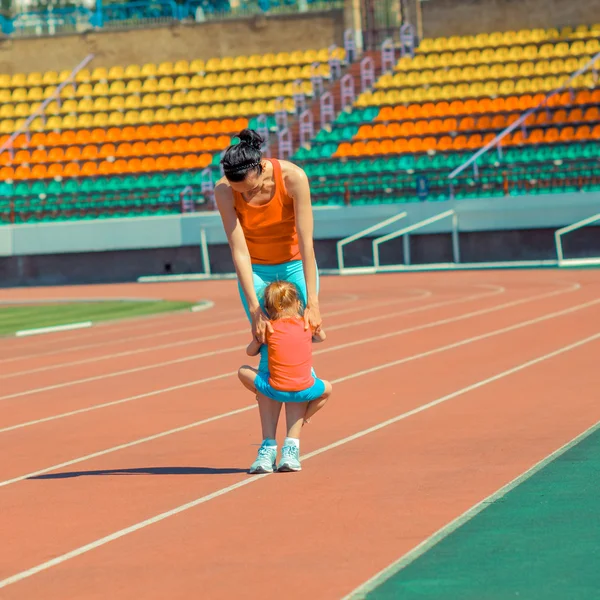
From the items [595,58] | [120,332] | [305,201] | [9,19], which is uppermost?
[9,19]

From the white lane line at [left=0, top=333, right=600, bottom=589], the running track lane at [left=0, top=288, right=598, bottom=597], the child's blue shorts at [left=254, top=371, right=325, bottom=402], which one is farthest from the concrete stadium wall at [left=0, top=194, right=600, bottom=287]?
the child's blue shorts at [left=254, top=371, right=325, bottom=402]

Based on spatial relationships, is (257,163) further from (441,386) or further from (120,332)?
(120,332)

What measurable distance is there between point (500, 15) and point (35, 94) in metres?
13.5

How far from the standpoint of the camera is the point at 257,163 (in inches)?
296

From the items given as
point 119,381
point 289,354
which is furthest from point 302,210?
point 119,381

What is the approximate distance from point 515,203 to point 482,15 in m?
10.2

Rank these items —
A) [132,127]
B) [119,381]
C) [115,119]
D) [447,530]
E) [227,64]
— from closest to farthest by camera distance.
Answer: [447,530] → [119,381] → [132,127] → [115,119] → [227,64]

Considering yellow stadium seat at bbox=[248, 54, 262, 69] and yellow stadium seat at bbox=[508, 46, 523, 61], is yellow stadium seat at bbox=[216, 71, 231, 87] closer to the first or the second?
yellow stadium seat at bbox=[248, 54, 262, 69]

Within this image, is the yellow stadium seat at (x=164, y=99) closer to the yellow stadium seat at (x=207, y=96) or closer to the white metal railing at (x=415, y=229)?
the yellow stadium seat at (x=207, y=96)

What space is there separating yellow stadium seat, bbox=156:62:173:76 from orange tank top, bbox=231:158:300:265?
34.1 metres

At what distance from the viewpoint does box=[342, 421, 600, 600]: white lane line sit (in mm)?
5238

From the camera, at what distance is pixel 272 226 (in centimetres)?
776

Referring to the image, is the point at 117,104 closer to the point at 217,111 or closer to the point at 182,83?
the point at 182,83

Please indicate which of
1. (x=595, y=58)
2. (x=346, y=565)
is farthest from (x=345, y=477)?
(x=595, y=58)
